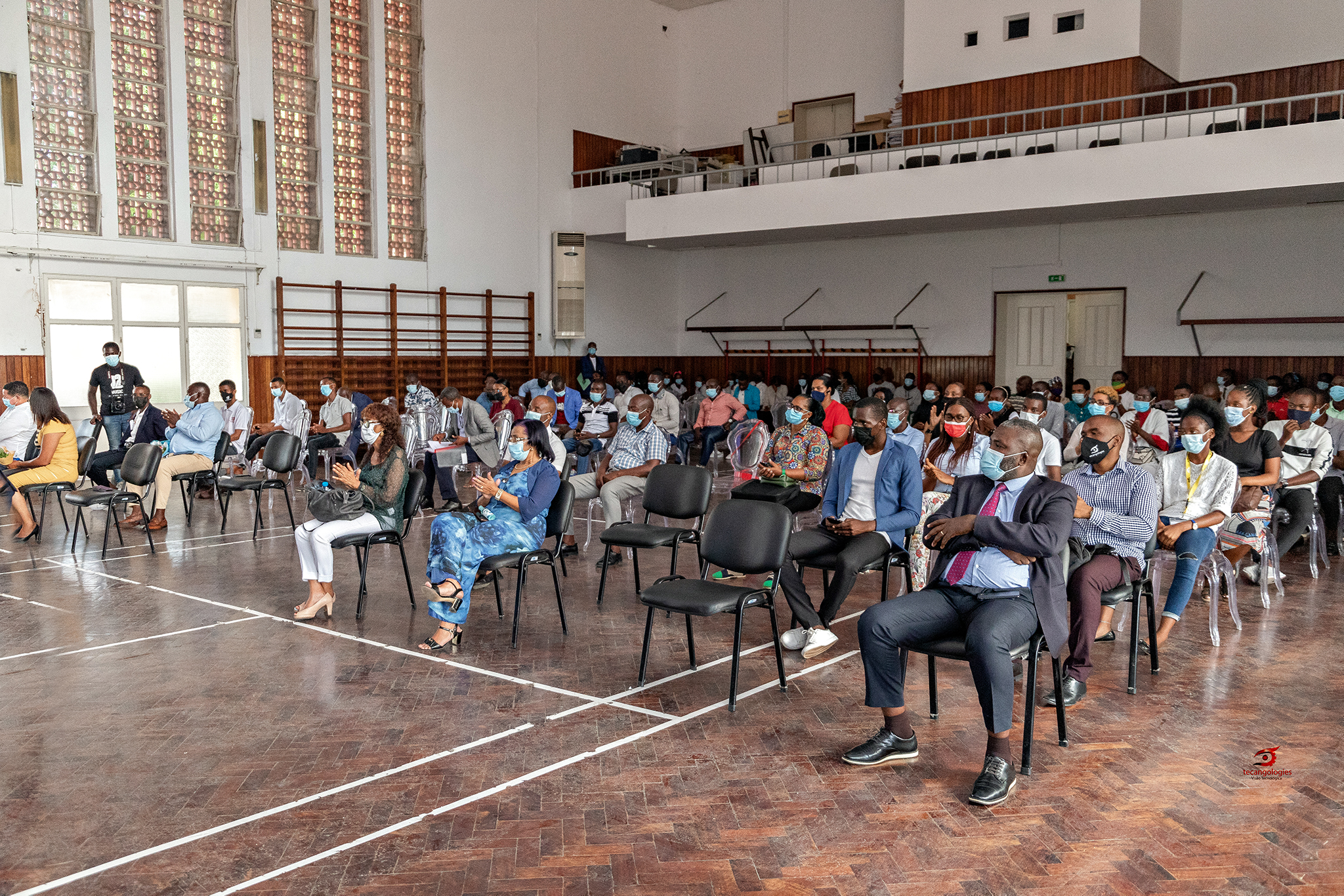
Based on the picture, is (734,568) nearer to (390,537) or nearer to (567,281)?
(390,537)

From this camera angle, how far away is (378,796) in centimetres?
364

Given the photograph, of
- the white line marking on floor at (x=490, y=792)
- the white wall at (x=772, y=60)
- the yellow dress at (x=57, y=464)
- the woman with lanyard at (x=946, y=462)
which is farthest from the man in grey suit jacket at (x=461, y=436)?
the white wall at (x=772, y=60)

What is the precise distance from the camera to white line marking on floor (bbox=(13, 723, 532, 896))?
3.08m

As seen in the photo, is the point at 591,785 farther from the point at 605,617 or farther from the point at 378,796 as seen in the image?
the point at 605,617

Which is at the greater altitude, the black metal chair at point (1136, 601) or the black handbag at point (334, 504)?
the black handbag at point (334, 504)

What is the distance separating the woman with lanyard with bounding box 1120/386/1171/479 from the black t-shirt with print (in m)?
9.77

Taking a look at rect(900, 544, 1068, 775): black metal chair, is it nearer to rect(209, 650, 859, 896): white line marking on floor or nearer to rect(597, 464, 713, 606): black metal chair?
rect(209, 650, 859, 896): white line marking on floor

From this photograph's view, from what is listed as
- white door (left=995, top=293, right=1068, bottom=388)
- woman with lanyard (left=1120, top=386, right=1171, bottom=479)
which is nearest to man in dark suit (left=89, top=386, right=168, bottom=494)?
woman with lanyard (left=1120, top=386, right=1171, bottom=479)

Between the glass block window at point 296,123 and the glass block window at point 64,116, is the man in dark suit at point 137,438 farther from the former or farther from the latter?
the glass block window at point 296,123

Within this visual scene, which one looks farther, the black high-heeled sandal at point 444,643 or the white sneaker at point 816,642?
the black high-heeled sandal at point 444,643

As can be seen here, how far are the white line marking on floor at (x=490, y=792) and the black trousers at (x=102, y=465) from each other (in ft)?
23.1

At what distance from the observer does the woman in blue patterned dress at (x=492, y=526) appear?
5473mm

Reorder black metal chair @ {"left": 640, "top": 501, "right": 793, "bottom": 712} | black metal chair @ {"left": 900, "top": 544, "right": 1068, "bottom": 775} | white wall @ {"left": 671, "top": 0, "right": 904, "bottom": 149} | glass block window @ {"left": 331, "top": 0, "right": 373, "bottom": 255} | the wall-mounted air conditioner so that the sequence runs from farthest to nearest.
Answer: the wall-mounted air conditioner < white wall @ {"left": 671, "top": 0, "right": 904, "bottom": 149} < glass block window @ {"left": 331, "top": 0, "right": 373, "bottom": 255} < black metal chair @ {"left": 640, "top": 501, "right": 793, "bottom": 712} < black metal chair @ {"left": 900, "top": 544, "right": 1068, "bottom": 775}

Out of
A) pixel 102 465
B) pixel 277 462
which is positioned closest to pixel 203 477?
pixel 102 465
